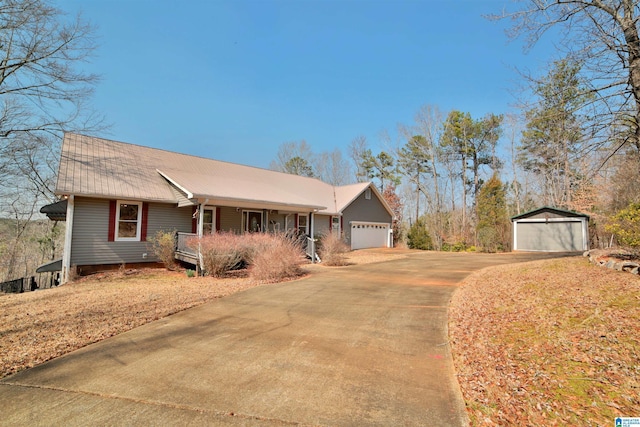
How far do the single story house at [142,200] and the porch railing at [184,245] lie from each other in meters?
0.09

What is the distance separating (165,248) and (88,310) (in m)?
6.07

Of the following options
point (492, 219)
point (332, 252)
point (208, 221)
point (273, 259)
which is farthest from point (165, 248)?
point (492, 219)

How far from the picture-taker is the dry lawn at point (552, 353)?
2.80 metres

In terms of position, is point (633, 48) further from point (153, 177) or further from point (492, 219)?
point (492, 219)

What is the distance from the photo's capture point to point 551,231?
67.5 ft

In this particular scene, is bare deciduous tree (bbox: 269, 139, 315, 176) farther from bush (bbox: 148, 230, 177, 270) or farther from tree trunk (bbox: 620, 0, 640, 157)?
tree trunk (bbox: 620, 0, 640, 157)

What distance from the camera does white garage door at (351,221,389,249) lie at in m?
22.4

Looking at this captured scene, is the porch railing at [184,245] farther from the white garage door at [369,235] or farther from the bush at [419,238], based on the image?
the bush at [419,238]

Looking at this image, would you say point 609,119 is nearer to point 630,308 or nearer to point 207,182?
point 630,308

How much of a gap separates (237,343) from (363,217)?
62.2 ft

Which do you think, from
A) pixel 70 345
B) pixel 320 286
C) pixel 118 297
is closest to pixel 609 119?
pixel 320 286

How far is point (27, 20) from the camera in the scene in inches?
456

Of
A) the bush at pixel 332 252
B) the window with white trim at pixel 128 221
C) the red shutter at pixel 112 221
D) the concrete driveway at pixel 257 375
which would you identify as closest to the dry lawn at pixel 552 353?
the concrete driveway at pixel 257 375

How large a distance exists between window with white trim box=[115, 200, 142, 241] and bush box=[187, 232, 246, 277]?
3.50 m
